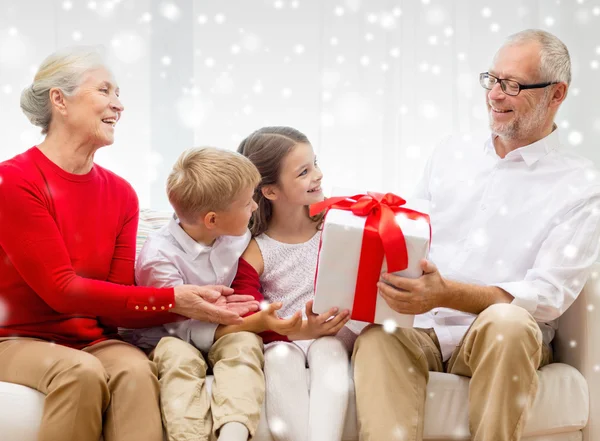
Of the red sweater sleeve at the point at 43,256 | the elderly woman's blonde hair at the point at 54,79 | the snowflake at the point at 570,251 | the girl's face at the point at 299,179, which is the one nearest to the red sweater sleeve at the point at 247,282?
the girl's face at the point at 299,179

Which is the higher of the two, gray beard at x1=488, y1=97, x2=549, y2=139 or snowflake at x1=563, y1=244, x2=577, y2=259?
gray beard at x1=488, y1=97, x2=549, y2=139

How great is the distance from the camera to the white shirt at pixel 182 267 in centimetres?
192

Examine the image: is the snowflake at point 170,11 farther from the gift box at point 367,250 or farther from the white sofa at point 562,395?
the white sofa at point 562,395

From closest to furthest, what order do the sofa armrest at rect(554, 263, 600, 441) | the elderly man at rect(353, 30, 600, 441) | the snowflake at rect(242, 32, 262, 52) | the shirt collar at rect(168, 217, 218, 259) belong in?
the elderly man at rect(353, 30, 600, 441) → the sofa armrest at rect(554, 263, 600, 441) → the shirt collar at rect(168, 217, 218, 259) → the snowflake at rect(242, 32, 262, 52)

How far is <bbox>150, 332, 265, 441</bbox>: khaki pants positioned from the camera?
161cm

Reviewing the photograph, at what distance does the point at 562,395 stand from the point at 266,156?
1.01 meters

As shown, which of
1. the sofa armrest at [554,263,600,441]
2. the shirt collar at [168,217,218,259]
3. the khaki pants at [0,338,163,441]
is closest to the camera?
the khaki pants at [0,338,163,441]

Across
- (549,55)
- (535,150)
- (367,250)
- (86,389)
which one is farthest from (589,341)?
(86,389)

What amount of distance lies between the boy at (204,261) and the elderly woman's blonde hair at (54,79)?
1.12ft

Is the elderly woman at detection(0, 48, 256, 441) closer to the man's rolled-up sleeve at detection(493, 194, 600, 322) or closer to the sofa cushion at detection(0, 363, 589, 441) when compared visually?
the sofa cushion at detection(0, 363, 589, 441)

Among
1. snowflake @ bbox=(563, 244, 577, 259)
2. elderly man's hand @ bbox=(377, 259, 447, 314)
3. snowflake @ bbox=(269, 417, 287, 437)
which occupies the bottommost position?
snowflake @ bbox=(269, 417, 287, 437)

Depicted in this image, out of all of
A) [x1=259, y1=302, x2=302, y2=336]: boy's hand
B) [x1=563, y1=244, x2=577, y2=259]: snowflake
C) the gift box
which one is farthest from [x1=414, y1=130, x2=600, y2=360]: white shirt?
[x1=259, y1=302, x2=302, y2=336]: boy's hand

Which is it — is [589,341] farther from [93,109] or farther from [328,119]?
[328,119]

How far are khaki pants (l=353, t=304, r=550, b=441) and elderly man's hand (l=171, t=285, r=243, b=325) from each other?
337 millimetres
